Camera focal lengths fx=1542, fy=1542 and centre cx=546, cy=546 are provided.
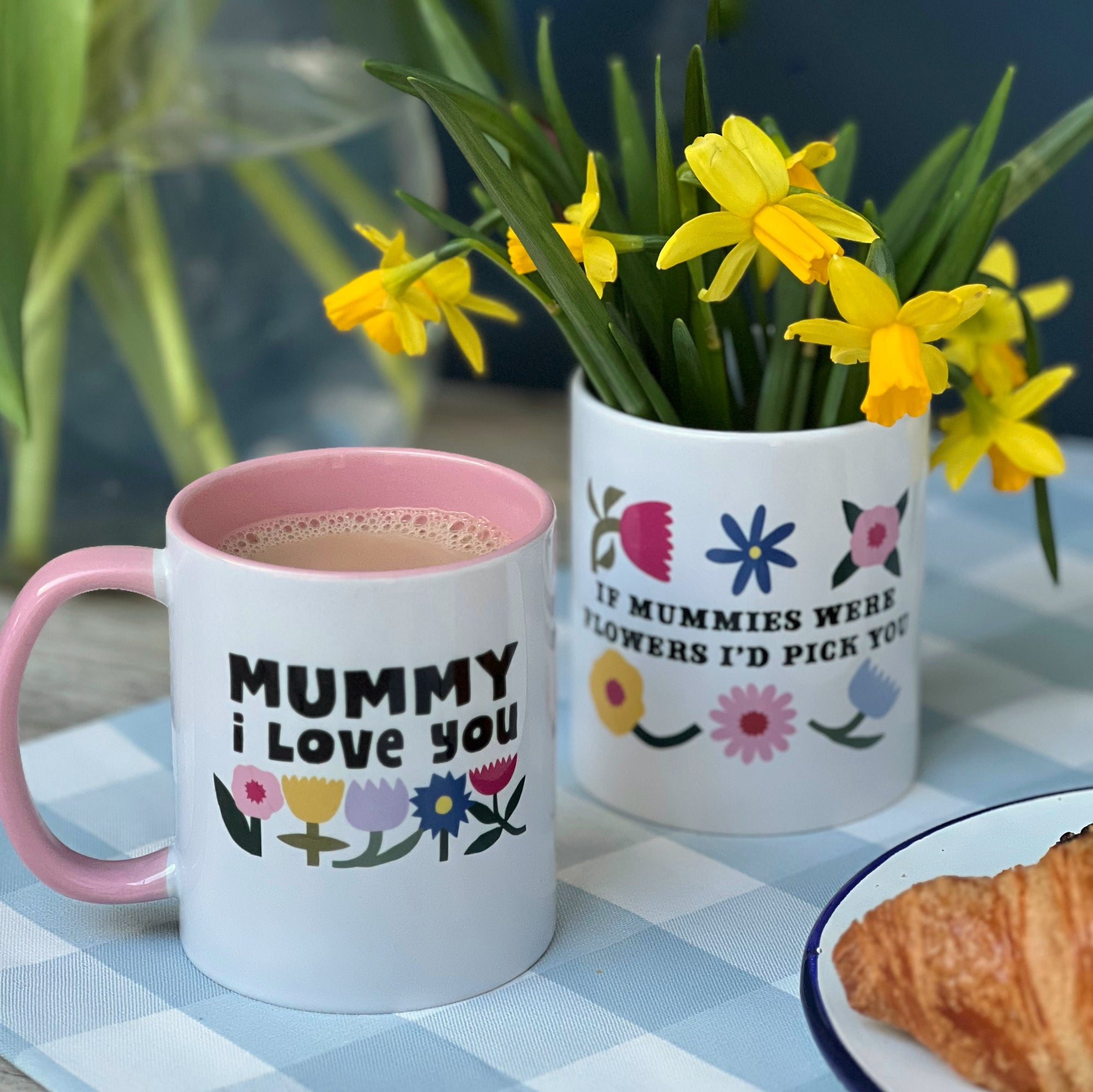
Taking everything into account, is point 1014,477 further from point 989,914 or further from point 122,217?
point 122,217

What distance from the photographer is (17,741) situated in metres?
0.42

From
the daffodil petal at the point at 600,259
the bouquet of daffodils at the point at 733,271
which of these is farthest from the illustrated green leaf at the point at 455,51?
the daffodil petal at the point at 600,259

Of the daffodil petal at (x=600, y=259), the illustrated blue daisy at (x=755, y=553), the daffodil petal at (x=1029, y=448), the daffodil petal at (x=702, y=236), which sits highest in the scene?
the daffodil petal at (x=702, y=236)

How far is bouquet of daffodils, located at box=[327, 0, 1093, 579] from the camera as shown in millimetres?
402

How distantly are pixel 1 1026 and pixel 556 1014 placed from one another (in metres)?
0.15

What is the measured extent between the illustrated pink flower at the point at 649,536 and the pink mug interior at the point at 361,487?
58 mm

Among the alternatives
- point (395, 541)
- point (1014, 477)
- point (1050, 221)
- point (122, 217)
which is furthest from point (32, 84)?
point (1050, 221)

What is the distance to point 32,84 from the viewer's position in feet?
1.81

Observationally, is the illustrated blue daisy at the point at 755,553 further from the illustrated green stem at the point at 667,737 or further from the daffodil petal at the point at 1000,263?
the daffodil petal at the point at 1000,263

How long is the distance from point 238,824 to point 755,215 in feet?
0.68

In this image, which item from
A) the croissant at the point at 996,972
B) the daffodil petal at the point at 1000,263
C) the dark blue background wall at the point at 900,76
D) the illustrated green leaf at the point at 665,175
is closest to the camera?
the croissant at the point at 996,972

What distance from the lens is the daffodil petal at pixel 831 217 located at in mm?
403

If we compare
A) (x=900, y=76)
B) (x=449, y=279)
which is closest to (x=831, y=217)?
(x=449, y=279)

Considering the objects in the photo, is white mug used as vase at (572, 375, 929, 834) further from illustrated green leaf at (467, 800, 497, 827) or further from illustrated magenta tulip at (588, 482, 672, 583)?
illustrated green leaf at (467, 800, 497, 827)
